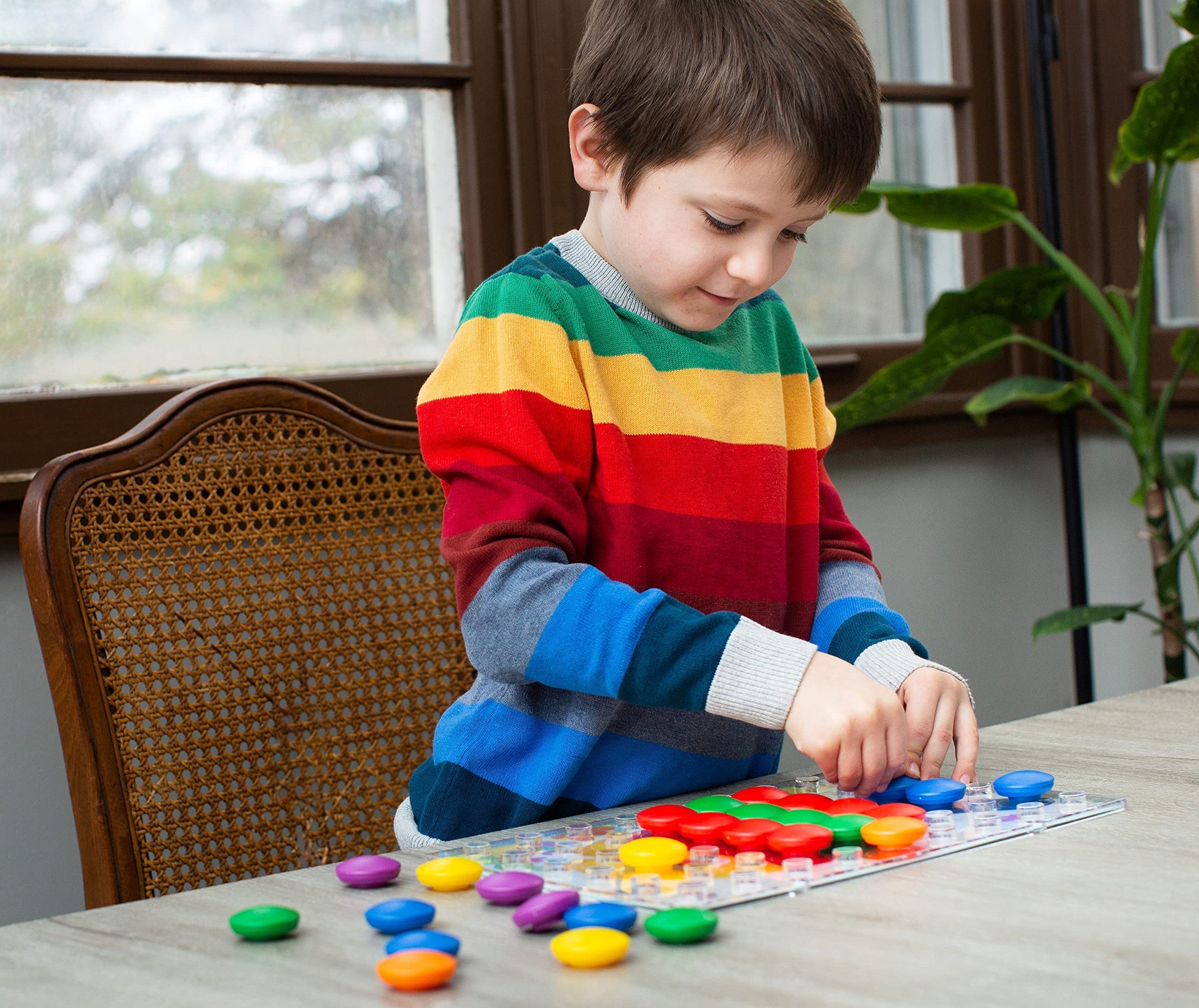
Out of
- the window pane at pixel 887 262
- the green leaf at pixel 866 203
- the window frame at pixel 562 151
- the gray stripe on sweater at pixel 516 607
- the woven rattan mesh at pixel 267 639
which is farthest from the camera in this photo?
the window pane at pixel 887 262

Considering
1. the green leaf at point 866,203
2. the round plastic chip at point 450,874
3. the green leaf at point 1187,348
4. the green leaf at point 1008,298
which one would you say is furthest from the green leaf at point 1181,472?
the round plastic chip at point 450,874

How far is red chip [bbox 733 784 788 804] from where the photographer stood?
691 mm

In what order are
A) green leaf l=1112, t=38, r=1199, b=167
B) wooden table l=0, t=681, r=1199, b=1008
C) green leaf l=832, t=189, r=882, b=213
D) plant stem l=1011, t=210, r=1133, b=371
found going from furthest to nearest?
plant stem l=1011, t=210, r=1133, b=371
green leaf l=832, t=189, r=882, b=213
green leaf l=1112, t=38, r=1199, b=167
wooden table l=0, t=681, r=1199, b=1008

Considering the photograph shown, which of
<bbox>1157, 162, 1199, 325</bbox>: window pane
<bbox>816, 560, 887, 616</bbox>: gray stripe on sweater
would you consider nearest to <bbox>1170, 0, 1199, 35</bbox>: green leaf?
<bbox>1157, 162, 1199, 325</bbox>: window pane

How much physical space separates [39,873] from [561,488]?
0.85m

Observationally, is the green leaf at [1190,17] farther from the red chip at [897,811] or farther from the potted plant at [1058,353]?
the red chip at [897,811]

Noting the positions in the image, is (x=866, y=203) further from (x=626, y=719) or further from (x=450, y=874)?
(x=450, y=874)

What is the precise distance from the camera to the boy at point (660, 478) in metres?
0.72

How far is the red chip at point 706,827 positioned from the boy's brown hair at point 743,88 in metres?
0.41

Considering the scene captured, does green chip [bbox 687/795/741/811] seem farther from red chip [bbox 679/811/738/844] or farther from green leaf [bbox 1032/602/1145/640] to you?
green leaf [bbox 1032/602/1145/640]

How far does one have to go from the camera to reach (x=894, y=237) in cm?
224

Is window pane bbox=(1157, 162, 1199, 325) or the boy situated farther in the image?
window pane bbox=(1157, 162, 1199, 325)

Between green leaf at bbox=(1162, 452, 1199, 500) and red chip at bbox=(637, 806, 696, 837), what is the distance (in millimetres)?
1574

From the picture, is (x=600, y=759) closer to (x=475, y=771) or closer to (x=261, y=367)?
(x=475, y=771)
